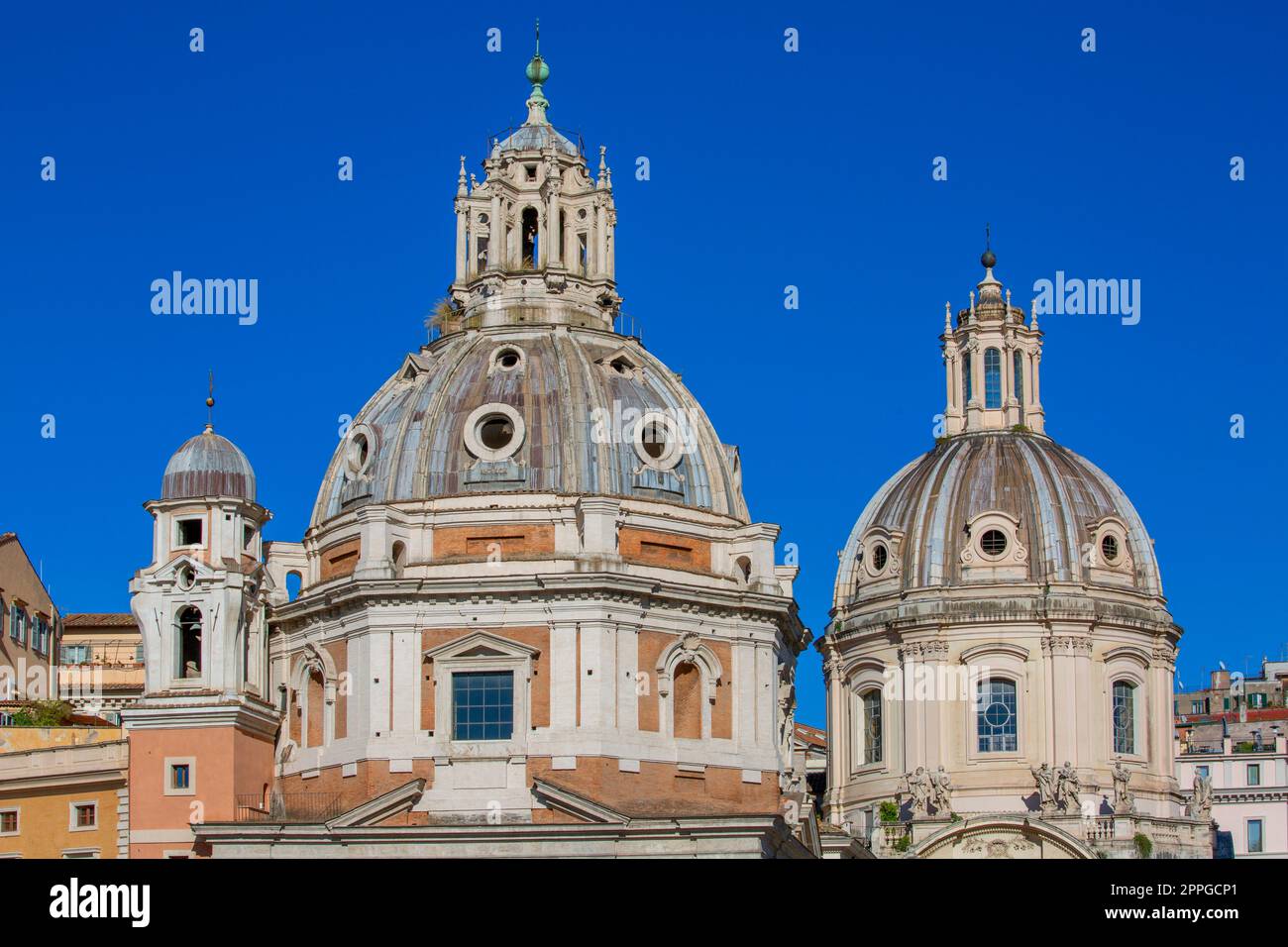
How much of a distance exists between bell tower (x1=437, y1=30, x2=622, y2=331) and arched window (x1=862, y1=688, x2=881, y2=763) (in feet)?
77.6

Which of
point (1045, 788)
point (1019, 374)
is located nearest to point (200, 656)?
point (1045, 788)

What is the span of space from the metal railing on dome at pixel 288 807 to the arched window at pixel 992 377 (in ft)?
126

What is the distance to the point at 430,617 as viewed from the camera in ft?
221

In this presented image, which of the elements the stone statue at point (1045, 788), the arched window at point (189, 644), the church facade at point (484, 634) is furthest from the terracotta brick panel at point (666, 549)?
the stone statue at point (1045, 788)

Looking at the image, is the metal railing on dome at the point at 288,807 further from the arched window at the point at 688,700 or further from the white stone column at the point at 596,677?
the arched window at the point at 688,700

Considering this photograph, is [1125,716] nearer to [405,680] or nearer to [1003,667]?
[1003,667]

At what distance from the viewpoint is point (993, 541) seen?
3627 inches

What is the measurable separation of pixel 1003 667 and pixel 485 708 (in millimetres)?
28656

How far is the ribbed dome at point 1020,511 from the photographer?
91312 millimetres

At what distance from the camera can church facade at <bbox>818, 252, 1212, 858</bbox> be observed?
87812 mm
